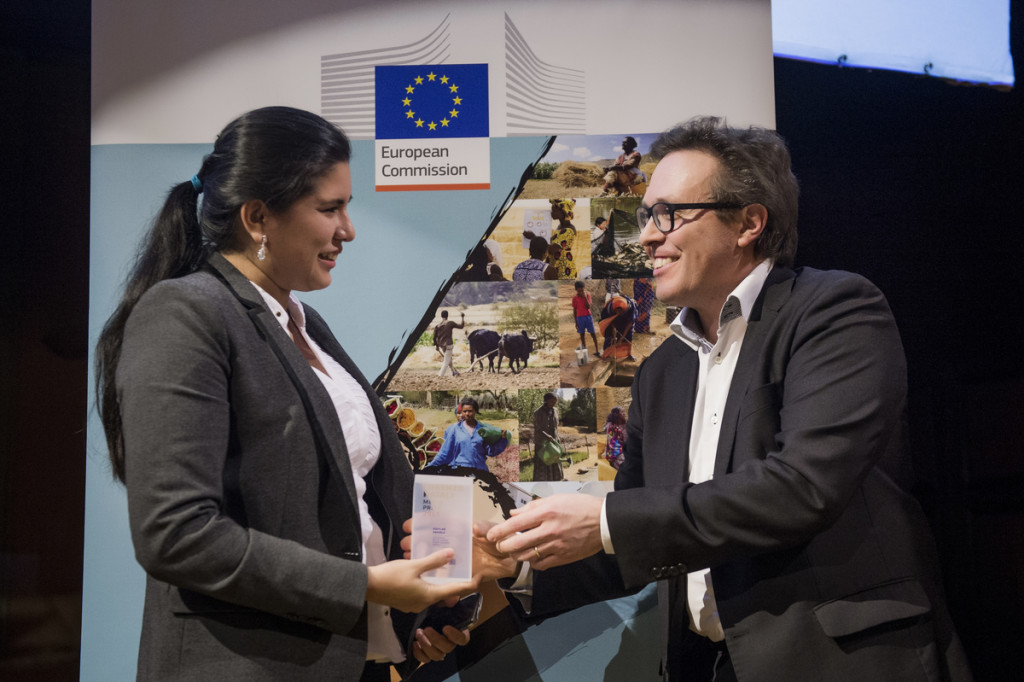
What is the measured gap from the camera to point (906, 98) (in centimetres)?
304

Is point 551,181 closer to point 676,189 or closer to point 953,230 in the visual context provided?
point 676,189

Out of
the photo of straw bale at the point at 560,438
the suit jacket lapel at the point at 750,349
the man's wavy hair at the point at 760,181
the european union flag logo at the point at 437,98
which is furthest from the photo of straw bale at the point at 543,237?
the suit jacket lapel at the point at 750,349

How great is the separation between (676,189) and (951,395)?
1.45 metres

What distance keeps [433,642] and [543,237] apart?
1.26 meters

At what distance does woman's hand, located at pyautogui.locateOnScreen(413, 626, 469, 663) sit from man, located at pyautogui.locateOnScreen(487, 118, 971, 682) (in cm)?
22

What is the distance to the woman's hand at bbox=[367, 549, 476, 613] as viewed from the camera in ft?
5.14

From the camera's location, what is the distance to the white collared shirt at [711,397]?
1.98 m

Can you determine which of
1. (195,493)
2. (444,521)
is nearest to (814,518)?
(444,521)

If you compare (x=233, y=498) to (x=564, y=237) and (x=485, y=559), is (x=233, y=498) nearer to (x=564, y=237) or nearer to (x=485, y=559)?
(x=485, y=559)

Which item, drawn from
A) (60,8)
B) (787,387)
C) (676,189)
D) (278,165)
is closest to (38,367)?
(60,8)

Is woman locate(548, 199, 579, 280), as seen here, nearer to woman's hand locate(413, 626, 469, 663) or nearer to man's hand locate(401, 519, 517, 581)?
man's hand locate(401, 519, 517, 581)

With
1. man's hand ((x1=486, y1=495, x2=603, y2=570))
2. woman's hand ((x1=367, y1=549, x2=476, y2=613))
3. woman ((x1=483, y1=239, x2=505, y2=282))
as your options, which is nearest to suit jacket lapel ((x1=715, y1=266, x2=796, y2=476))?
man's hand ((x1=486, y1=495, x2=603, y2=570))

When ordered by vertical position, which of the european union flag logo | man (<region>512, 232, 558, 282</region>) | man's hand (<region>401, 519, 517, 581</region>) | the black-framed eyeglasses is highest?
the european union flag logo

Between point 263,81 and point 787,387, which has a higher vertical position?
point 263,81
